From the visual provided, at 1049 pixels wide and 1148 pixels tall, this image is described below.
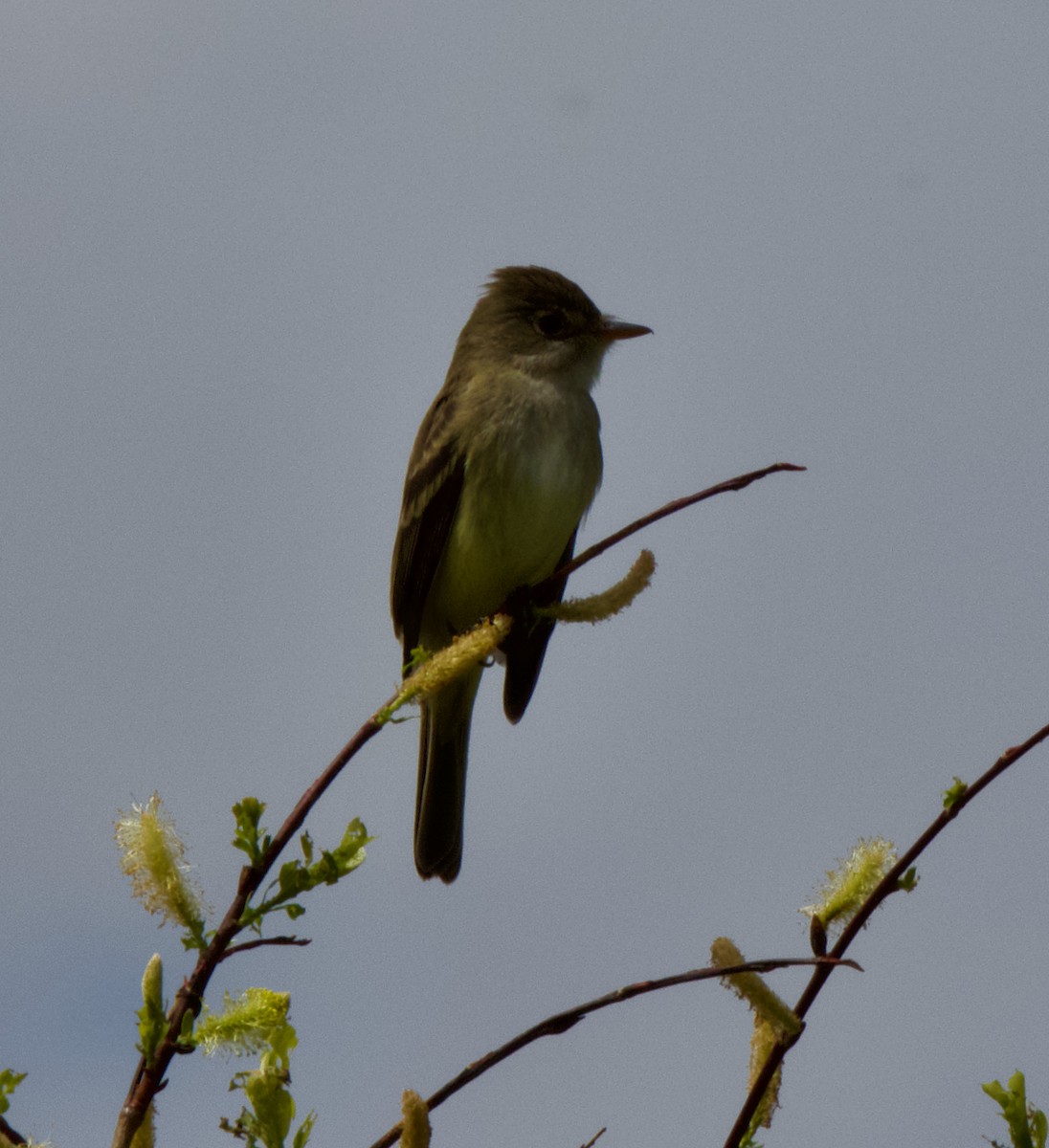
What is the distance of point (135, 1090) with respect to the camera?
1962mm

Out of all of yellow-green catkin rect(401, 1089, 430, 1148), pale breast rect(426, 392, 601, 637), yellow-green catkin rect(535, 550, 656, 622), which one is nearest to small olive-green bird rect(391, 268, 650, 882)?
pale breast rect(426, 392, 601, 637)

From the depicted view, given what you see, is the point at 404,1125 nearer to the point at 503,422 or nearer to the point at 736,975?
the point at 736,975

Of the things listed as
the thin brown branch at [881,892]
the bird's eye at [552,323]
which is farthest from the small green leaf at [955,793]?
the bird's eye at [552,323]

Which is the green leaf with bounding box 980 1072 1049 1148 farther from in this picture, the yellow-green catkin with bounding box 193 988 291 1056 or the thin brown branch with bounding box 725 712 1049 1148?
the yellow-green catkin with bounding box 193 988 291 1056

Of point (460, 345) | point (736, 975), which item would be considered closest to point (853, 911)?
point (736, 975)

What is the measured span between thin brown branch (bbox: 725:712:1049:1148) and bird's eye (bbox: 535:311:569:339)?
4.81m

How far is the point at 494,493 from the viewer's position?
6117mm

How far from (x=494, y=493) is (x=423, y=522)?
354 mm

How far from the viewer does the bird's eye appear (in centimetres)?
698

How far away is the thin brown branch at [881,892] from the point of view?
2178mm

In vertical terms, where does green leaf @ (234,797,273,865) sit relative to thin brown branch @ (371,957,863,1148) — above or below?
above

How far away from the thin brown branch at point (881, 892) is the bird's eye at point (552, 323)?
15.8ft

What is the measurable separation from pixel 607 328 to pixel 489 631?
4.42 meters

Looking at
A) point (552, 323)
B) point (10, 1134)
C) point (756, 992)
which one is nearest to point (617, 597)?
point (756, 992)
